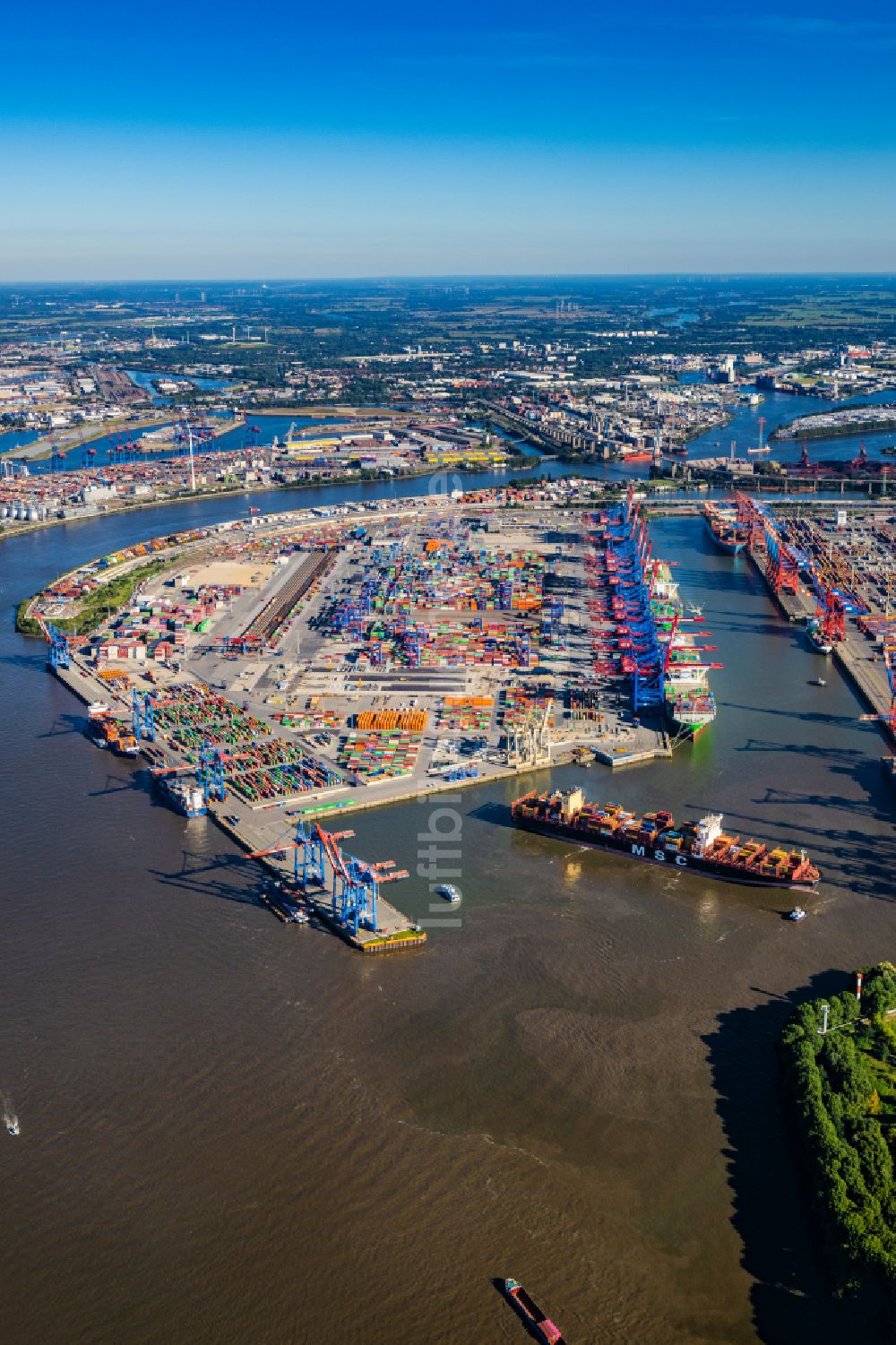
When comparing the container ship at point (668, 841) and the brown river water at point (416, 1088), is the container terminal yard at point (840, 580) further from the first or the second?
the brown river water at point (416, 1088)

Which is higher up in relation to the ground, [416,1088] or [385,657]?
[385,657]

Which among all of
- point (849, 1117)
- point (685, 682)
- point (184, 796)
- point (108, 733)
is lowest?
point (849, 1117)

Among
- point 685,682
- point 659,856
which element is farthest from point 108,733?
point 685,682

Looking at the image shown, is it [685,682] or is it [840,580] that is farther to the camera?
[840,580]

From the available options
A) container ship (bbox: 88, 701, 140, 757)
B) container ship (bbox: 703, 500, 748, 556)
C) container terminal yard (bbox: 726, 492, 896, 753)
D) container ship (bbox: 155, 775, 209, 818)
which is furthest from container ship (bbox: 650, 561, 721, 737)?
container ship (bbox: 703, 500, 748, 556)

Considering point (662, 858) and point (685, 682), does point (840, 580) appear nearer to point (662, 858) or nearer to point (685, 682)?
point (685, 682)

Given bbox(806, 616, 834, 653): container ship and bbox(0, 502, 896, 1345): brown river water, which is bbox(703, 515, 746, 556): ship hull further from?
bbox(0, 502, 896, 1345): brown river water
